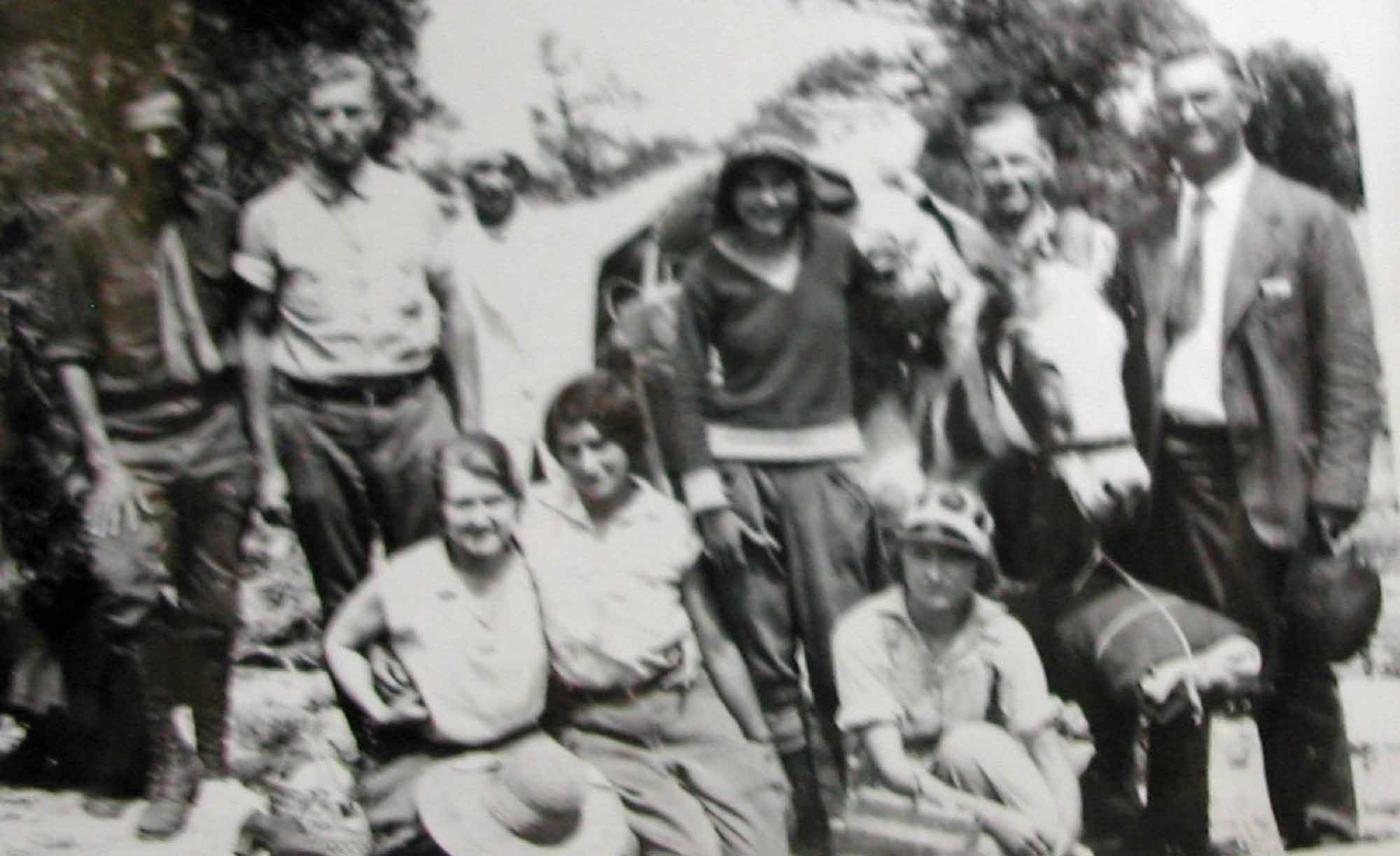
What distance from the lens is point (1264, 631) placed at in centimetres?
274

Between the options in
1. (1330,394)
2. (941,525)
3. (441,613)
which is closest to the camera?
(441,613)

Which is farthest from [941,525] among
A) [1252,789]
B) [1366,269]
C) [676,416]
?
[1366,269]

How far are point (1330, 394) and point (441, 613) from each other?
5.65 feet

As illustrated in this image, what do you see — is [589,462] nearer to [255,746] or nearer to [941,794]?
[255,746]

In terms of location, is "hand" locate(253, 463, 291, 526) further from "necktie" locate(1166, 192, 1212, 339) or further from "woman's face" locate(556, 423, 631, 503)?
"necktie" locate(1166, 192, 1212, 339)

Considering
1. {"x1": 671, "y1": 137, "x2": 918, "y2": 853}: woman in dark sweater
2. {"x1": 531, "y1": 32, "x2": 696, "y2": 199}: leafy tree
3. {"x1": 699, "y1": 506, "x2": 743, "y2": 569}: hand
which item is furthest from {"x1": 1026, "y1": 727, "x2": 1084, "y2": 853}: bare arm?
{"x1": 531, "y1": 32, "x2": 696, "y2": 199}: leafy tree

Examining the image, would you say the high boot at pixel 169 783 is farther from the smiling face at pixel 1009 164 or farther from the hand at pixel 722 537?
the smiling face at pixel 1009 164

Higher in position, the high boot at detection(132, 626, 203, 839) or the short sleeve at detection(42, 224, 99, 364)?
the short sleeve at detection(42, 224, 99, 364)

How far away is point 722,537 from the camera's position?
2553mm

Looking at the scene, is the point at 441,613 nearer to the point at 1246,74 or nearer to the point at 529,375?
the point at 529,375

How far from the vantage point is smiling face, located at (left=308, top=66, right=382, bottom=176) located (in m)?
2.51

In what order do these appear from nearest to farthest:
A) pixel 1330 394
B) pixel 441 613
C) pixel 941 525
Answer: pixel 441 613 < pixel 941 525 < pixel 1330 394

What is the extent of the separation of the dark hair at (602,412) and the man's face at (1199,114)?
1.17 m

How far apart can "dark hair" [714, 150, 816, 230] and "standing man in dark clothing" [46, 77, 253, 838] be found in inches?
33.4
